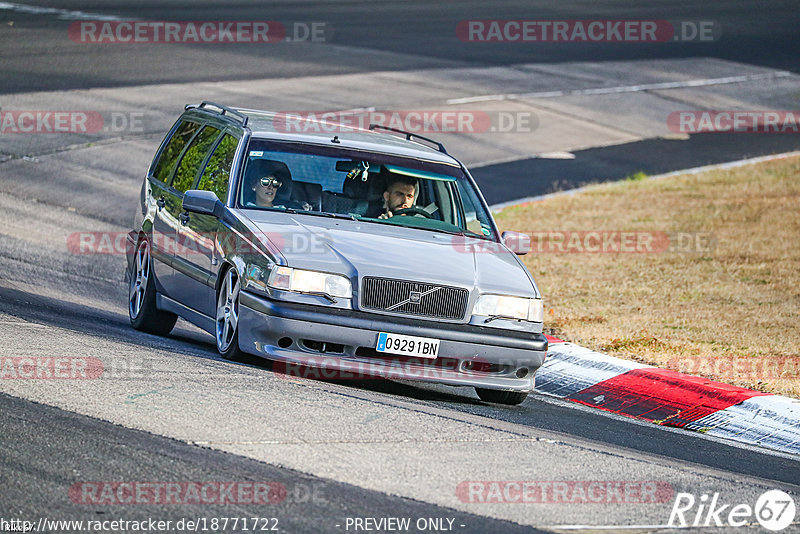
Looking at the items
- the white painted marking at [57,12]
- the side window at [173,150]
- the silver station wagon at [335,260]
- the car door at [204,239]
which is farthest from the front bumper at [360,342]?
the white painted marking at [57,12]

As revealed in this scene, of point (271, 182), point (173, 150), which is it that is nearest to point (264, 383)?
point (271, 182)

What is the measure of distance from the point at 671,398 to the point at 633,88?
20715 mm

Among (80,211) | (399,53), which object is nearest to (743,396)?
(80,211)

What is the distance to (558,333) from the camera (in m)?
11.3

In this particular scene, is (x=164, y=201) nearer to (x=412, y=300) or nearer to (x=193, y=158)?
(x=193, y=158)

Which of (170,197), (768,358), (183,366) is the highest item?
(170,197)

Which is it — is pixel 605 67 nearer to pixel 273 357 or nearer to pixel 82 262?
pixel 82 262

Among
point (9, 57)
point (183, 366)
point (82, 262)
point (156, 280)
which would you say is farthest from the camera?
point (9, 57)

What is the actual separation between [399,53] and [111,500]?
86.2 ft

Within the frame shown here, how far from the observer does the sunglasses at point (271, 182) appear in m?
9.11

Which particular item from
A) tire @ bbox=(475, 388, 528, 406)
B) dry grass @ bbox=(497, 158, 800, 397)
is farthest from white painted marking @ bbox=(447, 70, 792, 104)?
tire @ bbox=(475, 388, 528, 406)

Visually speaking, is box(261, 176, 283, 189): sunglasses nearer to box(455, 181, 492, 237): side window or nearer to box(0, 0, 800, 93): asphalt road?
box(455, 181, 492, 237): side window

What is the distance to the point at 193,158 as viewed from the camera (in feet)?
33.4

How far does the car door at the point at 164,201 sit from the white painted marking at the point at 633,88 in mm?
14929
